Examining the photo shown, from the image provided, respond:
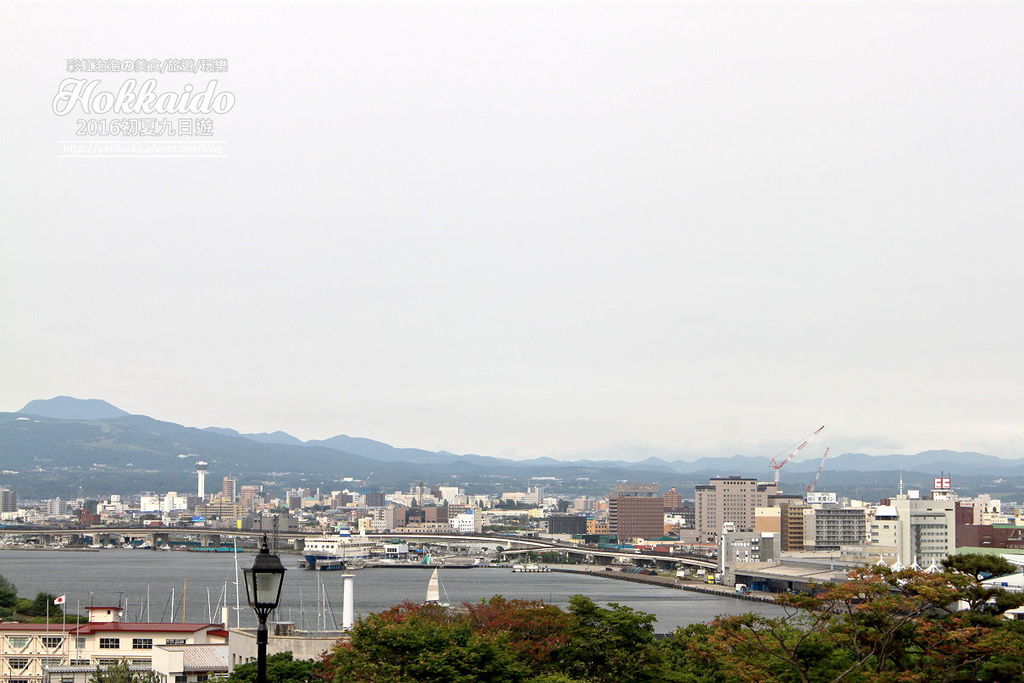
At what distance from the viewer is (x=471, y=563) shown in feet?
298

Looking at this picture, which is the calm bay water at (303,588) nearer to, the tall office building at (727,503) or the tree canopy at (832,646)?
the tree canopy at (832,646)

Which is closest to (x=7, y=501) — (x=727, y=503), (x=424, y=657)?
(x=727, y=503)

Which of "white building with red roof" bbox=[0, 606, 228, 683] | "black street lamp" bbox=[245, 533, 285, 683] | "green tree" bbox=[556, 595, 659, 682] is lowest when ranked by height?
"white building with red roof" bbox=[0, 606, 228, 683]

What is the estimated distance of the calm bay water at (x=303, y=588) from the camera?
44781 mm

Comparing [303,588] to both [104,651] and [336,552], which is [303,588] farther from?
[104,651]

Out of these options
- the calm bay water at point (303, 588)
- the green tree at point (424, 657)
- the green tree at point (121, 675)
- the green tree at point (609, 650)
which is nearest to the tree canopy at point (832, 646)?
the green tree at point (424, 657)

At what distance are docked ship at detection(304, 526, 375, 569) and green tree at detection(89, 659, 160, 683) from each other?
64228mm

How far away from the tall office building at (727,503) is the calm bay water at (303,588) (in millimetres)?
31187

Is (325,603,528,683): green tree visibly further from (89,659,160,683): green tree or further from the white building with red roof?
the white building with red roof

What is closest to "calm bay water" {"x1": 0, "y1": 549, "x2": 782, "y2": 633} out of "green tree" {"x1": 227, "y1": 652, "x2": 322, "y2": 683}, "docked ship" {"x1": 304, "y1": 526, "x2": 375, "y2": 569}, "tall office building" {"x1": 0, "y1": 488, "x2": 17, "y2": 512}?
"docked ship" {"x1": 304, "y1": 526, "x2": 375, "y2": 569}

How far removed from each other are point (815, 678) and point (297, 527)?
119 metres

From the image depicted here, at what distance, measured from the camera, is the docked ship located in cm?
8569

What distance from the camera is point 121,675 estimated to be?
17.0m

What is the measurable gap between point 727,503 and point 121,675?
10122 centimetres
